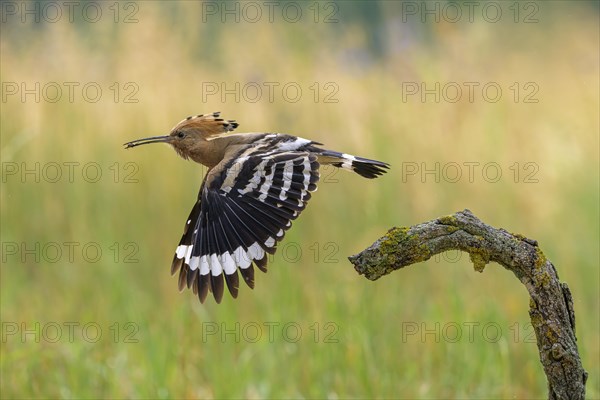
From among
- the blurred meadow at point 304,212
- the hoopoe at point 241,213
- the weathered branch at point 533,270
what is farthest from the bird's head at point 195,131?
the weathered branch at point 533,270

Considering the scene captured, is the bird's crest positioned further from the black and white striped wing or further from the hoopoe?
the black and white striped wing

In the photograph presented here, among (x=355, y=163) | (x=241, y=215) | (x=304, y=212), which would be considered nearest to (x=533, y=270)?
(x=241, y=215)

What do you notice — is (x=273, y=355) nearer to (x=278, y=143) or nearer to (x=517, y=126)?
(x=278, y=143)

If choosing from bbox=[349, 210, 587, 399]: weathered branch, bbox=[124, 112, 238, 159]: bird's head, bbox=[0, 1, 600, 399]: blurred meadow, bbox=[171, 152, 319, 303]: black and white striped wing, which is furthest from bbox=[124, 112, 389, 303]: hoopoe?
bbox=[0, 1, 600, 399]: blurred meadow

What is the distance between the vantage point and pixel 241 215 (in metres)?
2.61

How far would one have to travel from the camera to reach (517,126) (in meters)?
Result: 5.59

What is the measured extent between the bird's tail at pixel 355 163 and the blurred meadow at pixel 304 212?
810 millimetres

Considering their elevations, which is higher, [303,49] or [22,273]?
[303,49]

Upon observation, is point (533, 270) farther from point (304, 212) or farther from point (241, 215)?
point (304, 212)

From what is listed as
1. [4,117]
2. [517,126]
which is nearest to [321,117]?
[517,126]

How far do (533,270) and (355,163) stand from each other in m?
1.30

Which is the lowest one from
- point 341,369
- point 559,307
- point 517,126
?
point 341,369

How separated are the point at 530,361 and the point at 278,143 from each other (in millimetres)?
1508

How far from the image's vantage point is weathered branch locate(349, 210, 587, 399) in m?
1.98
